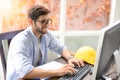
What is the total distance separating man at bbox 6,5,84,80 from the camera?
155cm

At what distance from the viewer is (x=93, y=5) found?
2.85 metres

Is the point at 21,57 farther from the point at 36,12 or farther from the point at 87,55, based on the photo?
the point at 87,55

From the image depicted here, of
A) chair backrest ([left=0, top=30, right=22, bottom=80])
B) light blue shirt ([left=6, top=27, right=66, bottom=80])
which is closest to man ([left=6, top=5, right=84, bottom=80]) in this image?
light blue shirt ([left=6, top=27, right=66, bottom=80])

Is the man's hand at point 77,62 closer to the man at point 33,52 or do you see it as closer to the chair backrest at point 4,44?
the man at point 33,52

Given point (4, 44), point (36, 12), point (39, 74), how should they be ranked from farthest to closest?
1. point (4, 44)
2. point (36, 12)
3. point (39, 74)

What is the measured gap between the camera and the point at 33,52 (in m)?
1.78

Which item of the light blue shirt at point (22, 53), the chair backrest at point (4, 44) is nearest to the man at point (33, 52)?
the light blue shirt at point (22, 53)

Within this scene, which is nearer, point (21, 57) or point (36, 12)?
point (21, 57)

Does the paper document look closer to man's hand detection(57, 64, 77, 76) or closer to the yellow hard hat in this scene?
man's hand detection(57, 64, 77, 76)

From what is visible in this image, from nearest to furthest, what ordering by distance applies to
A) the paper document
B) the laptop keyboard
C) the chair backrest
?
the laptop keyboard
the paper document
the chair backrest

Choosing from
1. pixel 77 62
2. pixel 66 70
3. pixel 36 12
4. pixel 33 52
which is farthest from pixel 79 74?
pixel 36 12

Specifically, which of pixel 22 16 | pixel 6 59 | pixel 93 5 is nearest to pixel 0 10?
pixel 22 16

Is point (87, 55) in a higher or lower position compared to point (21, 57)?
lower

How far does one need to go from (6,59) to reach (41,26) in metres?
0.51
